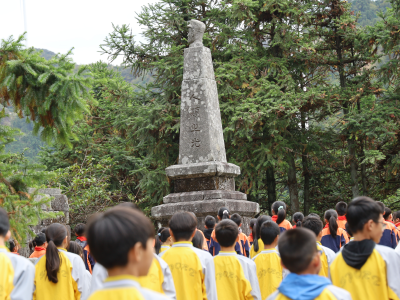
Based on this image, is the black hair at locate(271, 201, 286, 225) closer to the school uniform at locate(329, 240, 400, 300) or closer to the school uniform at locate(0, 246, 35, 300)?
the school uniform at locate(329, 240, 400, 300)

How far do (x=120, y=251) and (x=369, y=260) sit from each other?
192 centimetres

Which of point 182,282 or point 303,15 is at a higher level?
point 303,15

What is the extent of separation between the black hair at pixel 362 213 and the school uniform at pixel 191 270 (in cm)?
157

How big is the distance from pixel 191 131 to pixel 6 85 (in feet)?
15.8

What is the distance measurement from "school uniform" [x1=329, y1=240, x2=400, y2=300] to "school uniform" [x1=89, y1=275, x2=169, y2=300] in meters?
1.70

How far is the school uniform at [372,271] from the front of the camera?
3180mm

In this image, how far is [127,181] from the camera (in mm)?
20031

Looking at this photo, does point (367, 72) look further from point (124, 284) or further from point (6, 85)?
point (124, 284)

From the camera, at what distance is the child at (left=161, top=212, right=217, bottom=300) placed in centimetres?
434

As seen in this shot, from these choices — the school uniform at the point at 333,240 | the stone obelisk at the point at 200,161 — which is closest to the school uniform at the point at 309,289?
the school uniform at the point at 333,240

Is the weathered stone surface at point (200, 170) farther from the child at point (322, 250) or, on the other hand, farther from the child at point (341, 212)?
the child at point (322, 250)

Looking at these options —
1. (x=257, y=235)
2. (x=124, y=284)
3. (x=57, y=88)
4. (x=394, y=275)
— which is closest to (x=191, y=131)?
(x=257, y=235)

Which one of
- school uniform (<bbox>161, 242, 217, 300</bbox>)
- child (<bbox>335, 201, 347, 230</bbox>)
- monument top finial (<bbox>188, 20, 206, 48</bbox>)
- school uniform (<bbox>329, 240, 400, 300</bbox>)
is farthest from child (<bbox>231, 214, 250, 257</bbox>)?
monument top finial (<bbox>188, 20, 206, 48</bbox>)

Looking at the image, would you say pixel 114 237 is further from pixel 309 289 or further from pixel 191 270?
pixel 191 270
